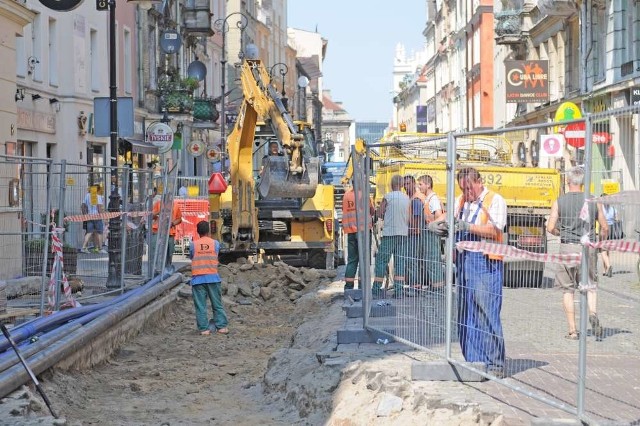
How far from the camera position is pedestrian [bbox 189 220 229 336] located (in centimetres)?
1530

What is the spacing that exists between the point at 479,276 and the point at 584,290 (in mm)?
1685

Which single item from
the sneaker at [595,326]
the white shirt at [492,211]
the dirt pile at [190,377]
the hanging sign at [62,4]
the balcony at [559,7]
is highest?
the balcony at [559,7]

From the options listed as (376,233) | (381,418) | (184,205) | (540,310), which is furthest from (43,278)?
(184,205)

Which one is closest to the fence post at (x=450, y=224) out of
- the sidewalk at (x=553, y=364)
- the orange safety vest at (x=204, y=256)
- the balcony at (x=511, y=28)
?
the sidewalk at (x=553, y=364)

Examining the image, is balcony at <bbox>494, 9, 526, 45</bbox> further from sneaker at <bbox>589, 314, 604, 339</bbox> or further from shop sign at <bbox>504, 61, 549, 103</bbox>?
sneaker at <bbox>589, 314, 604, 339</bbox>

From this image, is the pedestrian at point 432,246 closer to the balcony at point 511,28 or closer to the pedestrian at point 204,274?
the pedestrian at point 204,274

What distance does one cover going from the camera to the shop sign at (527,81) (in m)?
44.9

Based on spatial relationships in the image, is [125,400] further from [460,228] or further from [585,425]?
[585,425]

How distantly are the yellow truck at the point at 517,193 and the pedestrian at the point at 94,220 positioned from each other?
3.51 m

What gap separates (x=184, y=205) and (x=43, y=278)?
15.8 meters

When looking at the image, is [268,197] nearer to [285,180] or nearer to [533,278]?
[285,180]

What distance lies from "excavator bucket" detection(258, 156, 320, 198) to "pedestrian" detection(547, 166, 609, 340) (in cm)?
1151

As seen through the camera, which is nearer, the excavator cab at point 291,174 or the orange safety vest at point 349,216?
the orange safety vest at point 349,216

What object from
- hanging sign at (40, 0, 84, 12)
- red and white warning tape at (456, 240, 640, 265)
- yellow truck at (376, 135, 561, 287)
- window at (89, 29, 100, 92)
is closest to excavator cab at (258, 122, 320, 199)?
yellow truck at (376, 135, 561, 287)
